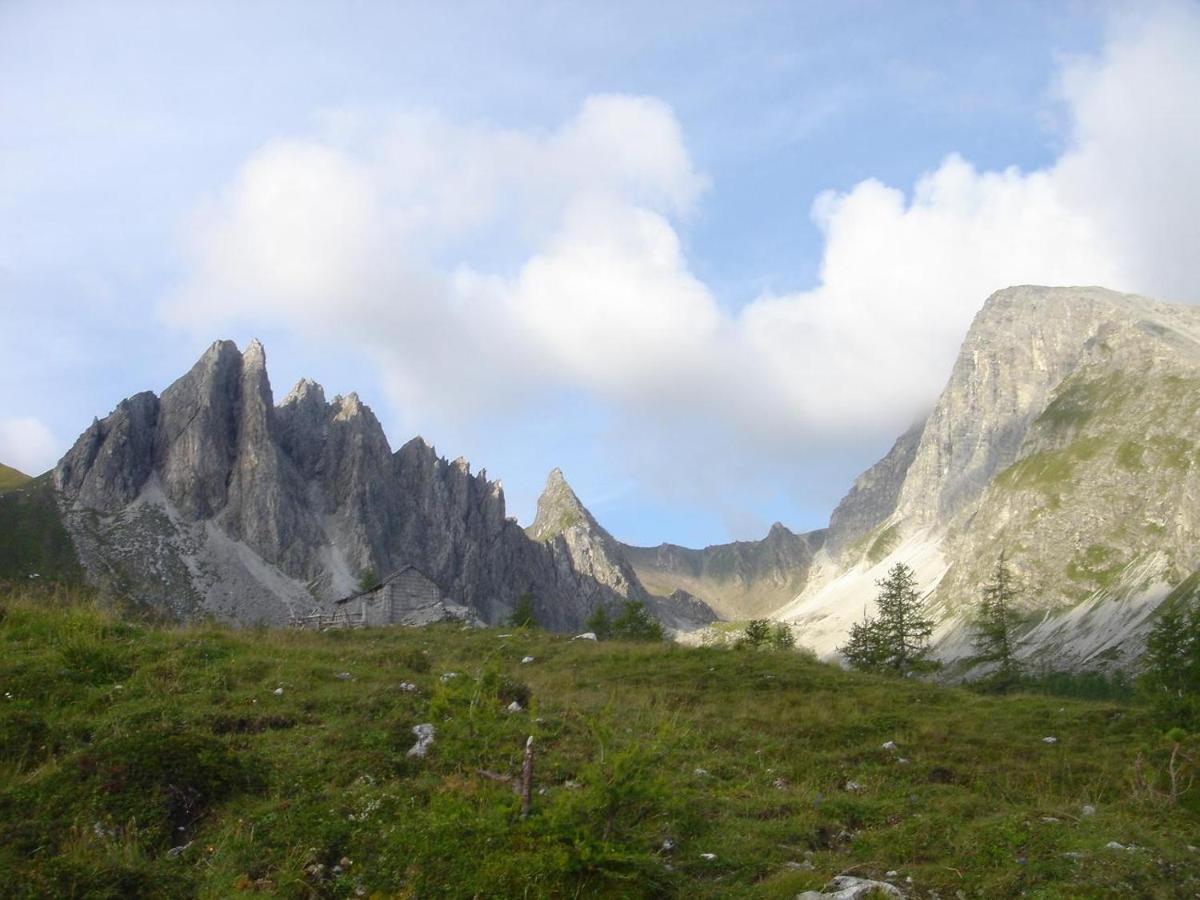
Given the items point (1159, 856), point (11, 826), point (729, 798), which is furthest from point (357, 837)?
point (1159, 856)

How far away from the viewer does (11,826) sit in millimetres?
9320

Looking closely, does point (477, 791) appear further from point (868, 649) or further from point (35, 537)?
point (35, 537)

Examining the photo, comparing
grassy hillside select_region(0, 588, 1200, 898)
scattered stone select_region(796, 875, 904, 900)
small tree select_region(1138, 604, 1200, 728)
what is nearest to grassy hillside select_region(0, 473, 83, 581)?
grassy hillside select_region(0, 588, 1200, 898)

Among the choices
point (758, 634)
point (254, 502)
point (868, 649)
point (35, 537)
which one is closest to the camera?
point (758, 634)

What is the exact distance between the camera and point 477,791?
10.8 metres

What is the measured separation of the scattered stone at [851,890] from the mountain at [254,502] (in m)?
103

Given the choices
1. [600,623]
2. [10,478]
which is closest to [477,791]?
[600,623]

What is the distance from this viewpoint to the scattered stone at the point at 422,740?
12.4 metres

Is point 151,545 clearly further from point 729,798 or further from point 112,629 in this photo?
point 729,798

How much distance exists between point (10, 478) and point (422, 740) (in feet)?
561

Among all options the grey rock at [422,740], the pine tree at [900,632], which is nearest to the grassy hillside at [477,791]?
the grey rock at [422,740]

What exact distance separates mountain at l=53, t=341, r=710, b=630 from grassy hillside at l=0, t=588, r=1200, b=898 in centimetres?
9514

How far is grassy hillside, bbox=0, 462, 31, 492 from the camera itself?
140m

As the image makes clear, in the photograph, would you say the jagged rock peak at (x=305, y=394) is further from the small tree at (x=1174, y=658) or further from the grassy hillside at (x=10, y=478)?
the small tree at (x=1174, y=658)
